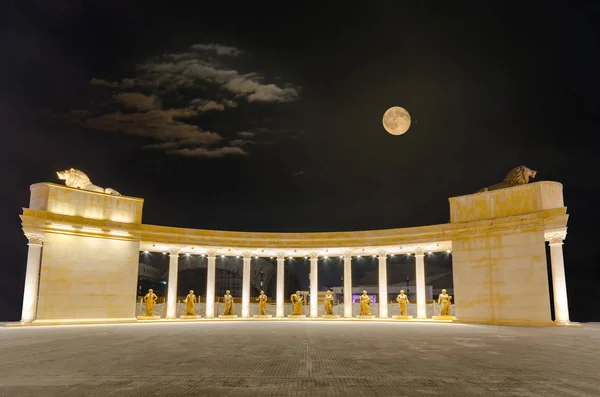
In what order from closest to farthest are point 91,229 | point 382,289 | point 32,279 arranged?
point 32,279 → point 91,229 → point 382,289

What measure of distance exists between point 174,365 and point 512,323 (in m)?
34.1

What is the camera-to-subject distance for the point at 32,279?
126ft

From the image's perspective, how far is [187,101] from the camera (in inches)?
3511

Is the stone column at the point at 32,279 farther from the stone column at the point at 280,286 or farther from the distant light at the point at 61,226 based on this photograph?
the stone column at the point at 280,286

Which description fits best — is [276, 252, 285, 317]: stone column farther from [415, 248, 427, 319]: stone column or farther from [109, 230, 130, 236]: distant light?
[109, 230, 130, 236]: distant light

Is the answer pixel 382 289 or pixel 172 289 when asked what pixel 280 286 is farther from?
pixel 172 289

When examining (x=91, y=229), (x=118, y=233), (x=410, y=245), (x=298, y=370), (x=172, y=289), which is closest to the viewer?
(x=298, y=370)

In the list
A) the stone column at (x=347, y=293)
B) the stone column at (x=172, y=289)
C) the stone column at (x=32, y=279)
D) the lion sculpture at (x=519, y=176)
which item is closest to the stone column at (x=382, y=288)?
the stone column at (x=347, y=293)

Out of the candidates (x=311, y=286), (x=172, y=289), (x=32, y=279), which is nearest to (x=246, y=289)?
(x=311, y=286)

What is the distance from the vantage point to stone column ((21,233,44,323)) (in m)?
37.9

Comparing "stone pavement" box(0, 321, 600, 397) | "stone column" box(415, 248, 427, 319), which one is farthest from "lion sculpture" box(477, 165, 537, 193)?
"stone pavement" box(0, 321, 600, 397)

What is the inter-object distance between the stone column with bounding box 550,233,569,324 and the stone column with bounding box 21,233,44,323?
147 feet

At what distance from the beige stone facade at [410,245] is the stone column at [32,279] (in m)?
0.08

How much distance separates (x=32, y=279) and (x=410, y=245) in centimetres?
3758
